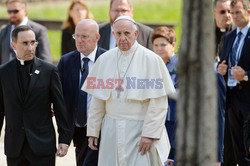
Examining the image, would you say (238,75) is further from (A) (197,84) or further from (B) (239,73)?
(A) (197,84)

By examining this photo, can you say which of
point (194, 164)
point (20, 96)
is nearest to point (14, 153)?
point (20, 96)

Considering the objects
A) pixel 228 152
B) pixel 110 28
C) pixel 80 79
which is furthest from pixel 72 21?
pixel 228 152

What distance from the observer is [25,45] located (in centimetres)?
510

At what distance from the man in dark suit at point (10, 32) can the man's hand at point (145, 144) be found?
12.1 ft

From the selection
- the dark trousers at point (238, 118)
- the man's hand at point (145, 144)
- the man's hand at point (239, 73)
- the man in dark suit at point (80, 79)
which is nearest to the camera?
the man's hand at point (145, 144)

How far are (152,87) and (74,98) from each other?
4.31 ft

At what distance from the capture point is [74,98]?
5.89m

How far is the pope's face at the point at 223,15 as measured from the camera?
7.55m

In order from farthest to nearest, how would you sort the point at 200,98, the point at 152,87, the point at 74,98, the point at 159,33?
1. the point at 159,33
2. the point at 74,98
3. the point at 152,87
4. the point at 200,98

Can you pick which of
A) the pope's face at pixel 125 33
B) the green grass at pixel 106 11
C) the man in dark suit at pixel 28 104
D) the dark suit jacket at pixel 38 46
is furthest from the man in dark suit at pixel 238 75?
the green grass at pixel 106 11

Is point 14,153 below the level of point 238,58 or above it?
below

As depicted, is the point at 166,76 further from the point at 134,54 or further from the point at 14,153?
the point at 14,153

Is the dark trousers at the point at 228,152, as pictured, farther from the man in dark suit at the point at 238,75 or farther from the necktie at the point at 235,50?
the necktie at the point at 235,50

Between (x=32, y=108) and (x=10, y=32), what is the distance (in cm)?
364
